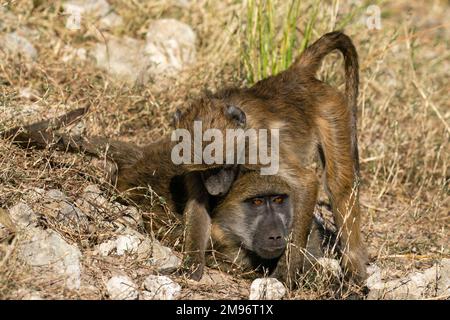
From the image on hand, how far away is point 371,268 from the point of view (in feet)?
15.5

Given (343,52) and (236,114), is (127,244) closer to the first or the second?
(236,114)

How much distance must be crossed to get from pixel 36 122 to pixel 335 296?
2196mm

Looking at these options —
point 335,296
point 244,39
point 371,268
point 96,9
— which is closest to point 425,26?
point 244,39

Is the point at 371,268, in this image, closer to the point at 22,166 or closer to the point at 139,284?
the point at 139,284

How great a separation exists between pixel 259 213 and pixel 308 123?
677 mm

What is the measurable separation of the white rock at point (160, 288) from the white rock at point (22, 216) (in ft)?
2.24

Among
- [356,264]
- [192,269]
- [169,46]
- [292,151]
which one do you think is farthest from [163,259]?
[169,46]

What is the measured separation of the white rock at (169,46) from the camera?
6457mm

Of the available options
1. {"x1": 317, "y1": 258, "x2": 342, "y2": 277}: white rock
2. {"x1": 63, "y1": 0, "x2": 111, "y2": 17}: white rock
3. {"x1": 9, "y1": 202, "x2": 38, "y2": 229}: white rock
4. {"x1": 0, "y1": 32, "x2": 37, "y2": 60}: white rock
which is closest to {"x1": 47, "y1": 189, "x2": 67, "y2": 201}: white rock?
{"x1": 9, "y1": 202, "x2": 38, "y2": 229}: white rock

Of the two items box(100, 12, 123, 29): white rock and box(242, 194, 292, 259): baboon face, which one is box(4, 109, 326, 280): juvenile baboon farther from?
box(100, 12, 123, 29): white rock

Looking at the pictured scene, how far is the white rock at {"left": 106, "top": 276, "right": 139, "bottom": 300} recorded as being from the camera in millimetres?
3812

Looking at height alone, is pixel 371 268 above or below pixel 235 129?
below

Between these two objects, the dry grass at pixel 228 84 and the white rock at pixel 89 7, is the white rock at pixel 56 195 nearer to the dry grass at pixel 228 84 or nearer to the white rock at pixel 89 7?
the dry grass at pixel 228 84

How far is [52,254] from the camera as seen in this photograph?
13.1 ft
